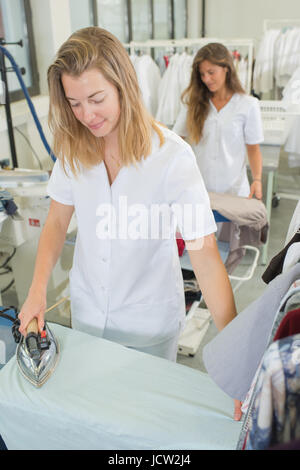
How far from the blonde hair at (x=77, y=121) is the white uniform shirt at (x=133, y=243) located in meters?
0.04

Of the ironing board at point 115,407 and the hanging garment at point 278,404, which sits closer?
the hanging garment at point 278,404

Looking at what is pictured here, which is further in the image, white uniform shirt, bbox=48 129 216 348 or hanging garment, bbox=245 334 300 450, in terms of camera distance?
white uniform shirt, bbox=48 129 216 348

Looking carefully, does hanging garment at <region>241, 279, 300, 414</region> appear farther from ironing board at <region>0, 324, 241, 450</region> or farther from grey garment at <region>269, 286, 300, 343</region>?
ironing board at <region>0, 324, 241, 450</region>

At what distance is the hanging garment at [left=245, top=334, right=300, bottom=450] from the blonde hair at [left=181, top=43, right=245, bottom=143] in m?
1.91

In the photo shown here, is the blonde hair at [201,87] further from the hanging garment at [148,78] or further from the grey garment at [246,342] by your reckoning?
the grey garment at [246,342]

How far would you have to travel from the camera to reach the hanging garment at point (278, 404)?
599mm

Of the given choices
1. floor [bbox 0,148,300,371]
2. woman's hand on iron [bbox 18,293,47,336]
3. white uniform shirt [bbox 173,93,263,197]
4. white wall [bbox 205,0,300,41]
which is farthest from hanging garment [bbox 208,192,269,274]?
white wall [bbox 205,0,300,41]

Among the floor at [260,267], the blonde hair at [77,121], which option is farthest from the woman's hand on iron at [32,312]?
the floor at [260,267]

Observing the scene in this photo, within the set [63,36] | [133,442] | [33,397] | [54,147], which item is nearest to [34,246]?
[54,147]

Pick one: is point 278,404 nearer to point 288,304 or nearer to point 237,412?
point 288,304

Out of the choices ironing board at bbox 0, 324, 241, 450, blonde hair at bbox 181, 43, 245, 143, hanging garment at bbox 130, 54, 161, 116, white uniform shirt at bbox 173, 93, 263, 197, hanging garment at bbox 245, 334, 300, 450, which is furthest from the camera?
hanging garment at bbox 130, 54, 161, 116

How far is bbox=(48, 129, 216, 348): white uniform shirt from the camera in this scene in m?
1.04

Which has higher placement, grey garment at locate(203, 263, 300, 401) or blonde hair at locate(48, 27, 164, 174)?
blonde hair at locate(48, 27, 164, 174)

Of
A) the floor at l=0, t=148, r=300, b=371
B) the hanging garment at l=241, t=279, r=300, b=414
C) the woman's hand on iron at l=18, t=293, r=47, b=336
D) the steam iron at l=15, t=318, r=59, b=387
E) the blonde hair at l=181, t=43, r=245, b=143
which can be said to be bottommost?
the floor at l=0, t=148, r=300, b=371
